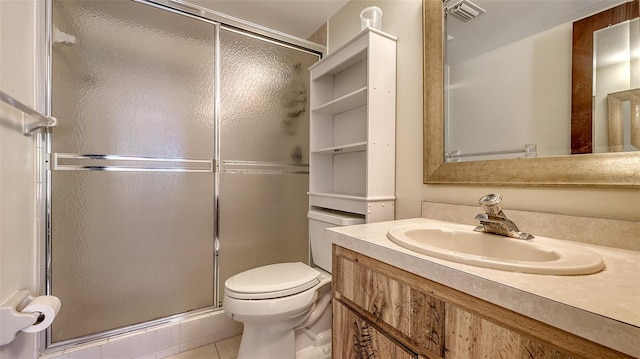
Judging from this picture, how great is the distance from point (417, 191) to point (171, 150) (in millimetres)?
1395

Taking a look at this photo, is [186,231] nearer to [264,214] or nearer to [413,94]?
[264,214]

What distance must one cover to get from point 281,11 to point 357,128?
970 millimetres

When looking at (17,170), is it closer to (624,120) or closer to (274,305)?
(274,305)

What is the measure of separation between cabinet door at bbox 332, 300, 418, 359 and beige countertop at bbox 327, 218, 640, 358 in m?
0.22

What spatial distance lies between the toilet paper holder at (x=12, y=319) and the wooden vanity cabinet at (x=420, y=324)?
3.34ft

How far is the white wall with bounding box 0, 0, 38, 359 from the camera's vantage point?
0.91 meters

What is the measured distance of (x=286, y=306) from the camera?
1.19 meters

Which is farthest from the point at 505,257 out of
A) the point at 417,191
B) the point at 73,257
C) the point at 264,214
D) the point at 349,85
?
the point at 73,257

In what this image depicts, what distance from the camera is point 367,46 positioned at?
1.30 m

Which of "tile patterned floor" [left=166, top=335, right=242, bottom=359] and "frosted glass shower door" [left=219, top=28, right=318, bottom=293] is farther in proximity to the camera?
"frosted glass shower door" [left=219, top=28, right=318, bottom=293]

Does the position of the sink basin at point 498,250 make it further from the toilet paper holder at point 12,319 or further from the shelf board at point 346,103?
the toilet paper holder at point 12,319

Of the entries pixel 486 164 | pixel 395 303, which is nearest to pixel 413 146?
pixel 486 164

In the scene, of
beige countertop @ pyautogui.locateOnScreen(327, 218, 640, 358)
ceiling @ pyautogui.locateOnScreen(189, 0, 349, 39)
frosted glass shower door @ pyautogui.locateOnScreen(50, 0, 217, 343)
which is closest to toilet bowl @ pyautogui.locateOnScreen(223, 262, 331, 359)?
frosted glass shower door @ pyautogui.locateOnScreen(50, 0, 217, 343)

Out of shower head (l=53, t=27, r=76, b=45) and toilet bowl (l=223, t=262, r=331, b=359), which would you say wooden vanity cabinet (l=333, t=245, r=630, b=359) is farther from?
shower head (l=53, t=27, r=76, b=45)
